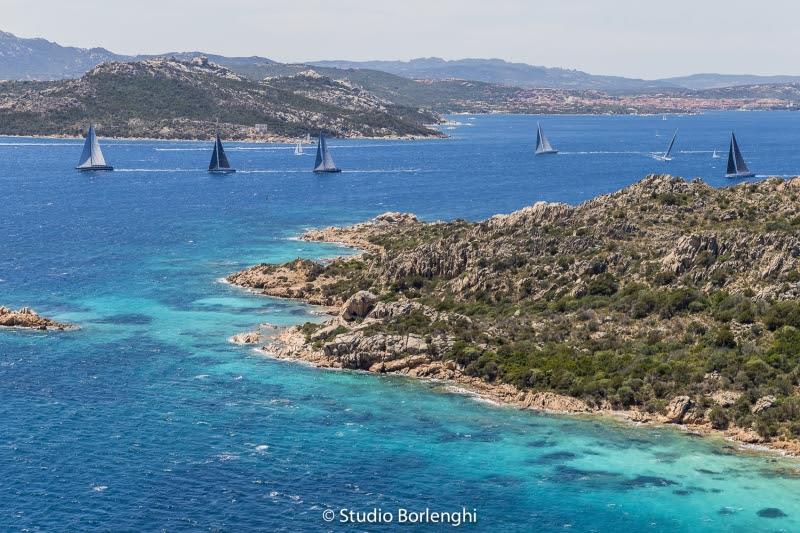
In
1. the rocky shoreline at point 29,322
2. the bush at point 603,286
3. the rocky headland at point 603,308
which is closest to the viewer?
the rocky headland at point 603,308

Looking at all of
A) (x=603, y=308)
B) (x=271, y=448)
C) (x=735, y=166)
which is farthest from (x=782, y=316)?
(x=735, y=166)

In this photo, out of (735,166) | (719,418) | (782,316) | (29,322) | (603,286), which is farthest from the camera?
(735,166)

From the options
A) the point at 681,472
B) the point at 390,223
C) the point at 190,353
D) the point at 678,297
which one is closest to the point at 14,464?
the point at 190,353

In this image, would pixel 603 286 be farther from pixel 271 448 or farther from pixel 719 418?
pixel 271 448

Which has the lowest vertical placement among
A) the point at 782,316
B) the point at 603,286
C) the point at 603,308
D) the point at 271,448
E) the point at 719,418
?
the point at 271,448

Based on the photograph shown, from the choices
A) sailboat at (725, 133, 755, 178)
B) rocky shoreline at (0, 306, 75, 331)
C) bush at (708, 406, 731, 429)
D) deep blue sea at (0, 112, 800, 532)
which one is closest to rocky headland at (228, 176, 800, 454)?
bush at (708, 406, 731, 429)

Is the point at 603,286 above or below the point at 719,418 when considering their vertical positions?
above

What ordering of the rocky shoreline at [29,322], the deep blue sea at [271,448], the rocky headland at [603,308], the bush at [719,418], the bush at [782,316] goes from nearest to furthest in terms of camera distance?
1. the deep blue sea at [271,448]
2. the bush at [719,418]
3. the rocky headland at [603,308]
4. the bush at [782,316]
5. the rocky shoreline at [29,322]

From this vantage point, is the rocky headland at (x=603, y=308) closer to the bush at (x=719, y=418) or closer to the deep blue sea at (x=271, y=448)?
the bush at (x=719, y=418)

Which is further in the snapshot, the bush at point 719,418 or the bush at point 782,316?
the bush at point 782,316

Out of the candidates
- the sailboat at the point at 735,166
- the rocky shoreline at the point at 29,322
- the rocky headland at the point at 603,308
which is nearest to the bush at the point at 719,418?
the rocky headland at the point at 603,308

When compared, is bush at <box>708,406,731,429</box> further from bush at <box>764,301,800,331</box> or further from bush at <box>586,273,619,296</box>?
bush at <box>586,273,619,296</box>
